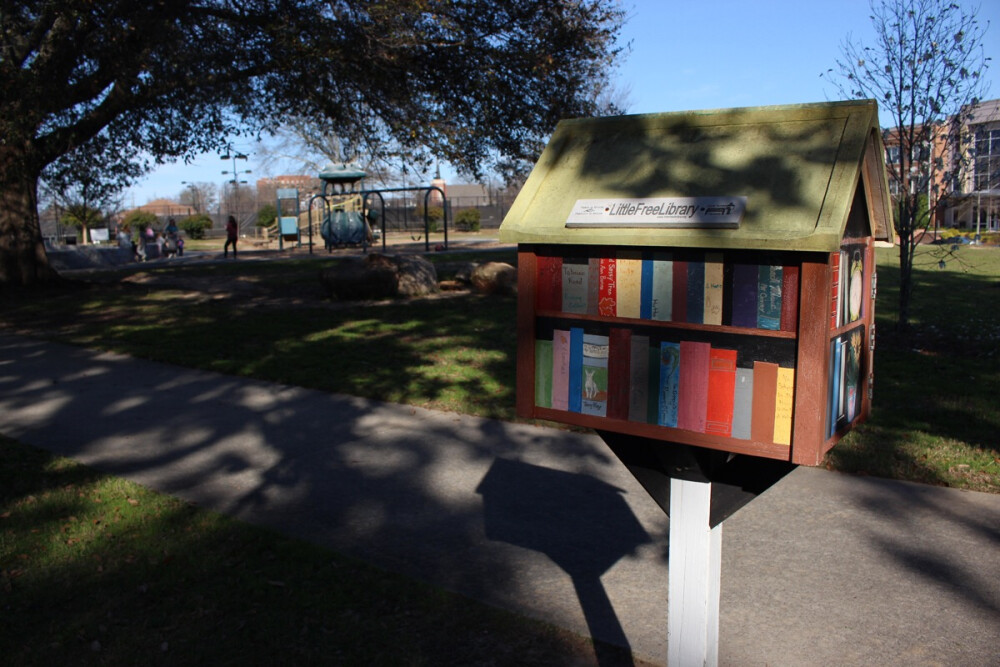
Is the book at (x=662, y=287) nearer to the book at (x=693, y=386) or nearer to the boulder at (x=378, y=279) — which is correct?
the book at (x=693, y=386)

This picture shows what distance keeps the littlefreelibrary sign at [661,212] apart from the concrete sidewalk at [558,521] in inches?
70.5

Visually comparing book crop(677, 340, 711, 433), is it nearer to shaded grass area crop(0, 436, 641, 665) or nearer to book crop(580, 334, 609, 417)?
book crop(580, 334, 609, 417)

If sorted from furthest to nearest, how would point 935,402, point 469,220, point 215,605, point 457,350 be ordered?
point 469,220, point 457,350, point 935,402, point 215,605

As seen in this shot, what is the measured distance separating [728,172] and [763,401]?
64cm

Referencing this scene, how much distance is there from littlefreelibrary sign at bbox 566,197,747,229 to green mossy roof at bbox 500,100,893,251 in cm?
2

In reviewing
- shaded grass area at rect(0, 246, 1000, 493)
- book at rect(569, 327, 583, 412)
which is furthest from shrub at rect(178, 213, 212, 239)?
book at rect(569, 327, 583, 412)

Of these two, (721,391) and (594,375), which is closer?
(721,391)

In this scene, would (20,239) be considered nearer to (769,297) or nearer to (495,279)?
(495,279)

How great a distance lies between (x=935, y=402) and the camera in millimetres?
6770

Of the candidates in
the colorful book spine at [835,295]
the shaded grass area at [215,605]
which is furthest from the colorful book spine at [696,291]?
the shaded grass area at [215,605]

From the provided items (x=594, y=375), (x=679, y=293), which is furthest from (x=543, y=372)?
(x=679, y=293)

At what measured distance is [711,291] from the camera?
2316mm

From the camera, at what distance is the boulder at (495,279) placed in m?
14.9

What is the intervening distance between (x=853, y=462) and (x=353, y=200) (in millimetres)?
27226
